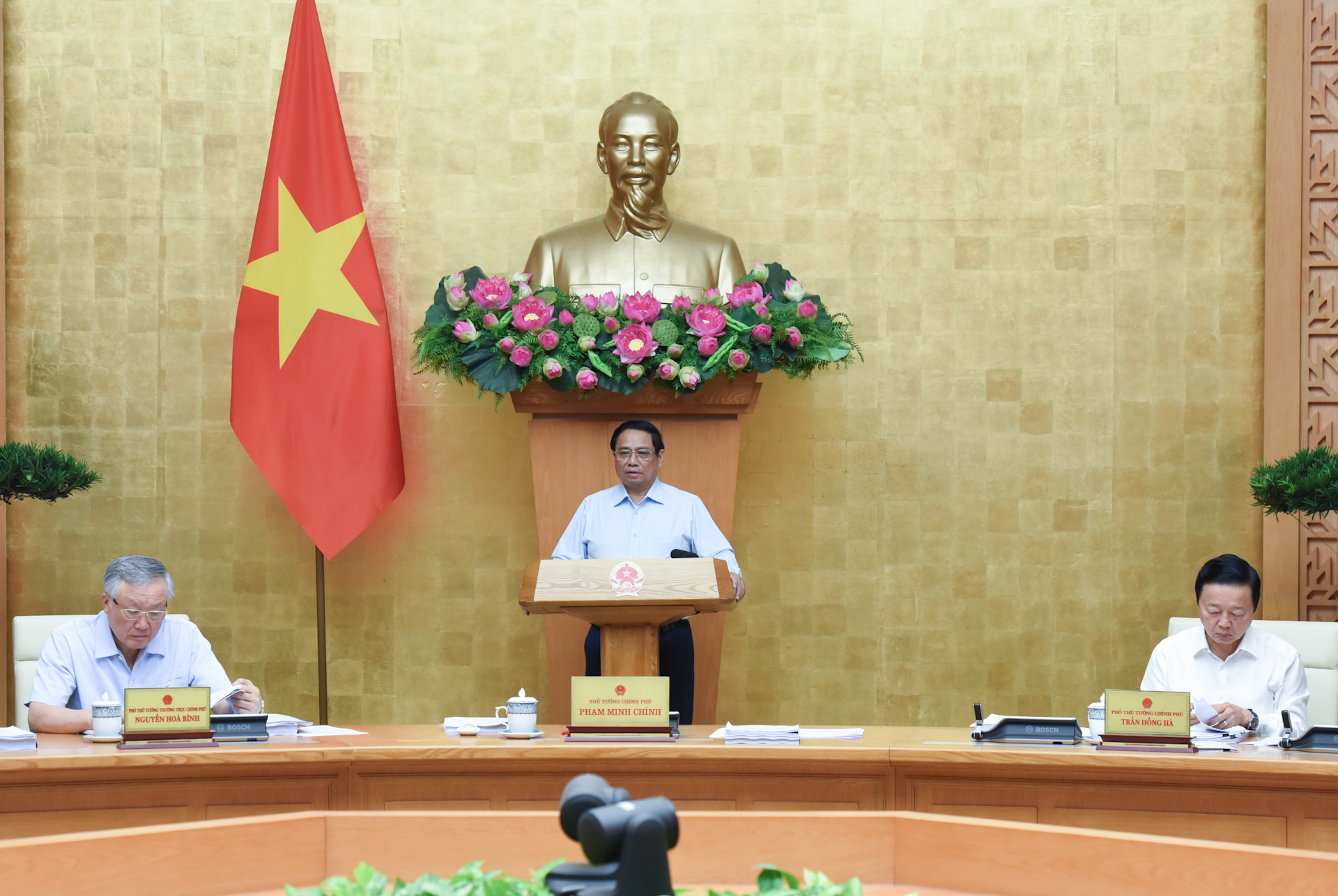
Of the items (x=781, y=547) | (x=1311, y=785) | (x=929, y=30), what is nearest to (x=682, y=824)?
(x=1311, y=785)

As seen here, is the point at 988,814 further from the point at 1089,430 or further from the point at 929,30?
the point at 929,30

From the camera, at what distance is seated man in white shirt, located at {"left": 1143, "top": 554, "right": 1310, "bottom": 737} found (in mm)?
3574

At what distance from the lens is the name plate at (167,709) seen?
2.94m

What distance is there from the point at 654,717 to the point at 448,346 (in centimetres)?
189

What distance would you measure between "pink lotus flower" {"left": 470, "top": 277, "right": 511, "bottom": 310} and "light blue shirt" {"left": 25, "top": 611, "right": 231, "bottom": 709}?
58.1 inches

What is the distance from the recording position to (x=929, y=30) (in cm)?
554

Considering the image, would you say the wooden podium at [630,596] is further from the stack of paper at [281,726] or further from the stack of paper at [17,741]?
the stack of paper at [17,741]

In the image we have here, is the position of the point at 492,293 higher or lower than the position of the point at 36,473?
higher

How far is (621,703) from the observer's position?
3.14m

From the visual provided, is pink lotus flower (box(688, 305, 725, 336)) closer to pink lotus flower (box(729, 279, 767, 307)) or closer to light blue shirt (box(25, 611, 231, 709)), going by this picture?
pink lotus flower (box(729, 279, 767, 307))

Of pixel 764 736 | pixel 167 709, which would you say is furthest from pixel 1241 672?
pixel 167 709

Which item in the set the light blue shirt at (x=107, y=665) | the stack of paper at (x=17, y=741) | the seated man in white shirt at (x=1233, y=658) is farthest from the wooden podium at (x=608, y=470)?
the stack of paper at (x=17, y=741)

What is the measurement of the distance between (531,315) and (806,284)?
1509 millimetres

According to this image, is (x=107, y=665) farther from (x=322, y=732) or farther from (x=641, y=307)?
(x=641, y=307)
